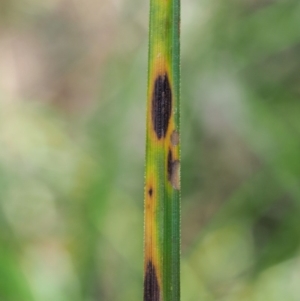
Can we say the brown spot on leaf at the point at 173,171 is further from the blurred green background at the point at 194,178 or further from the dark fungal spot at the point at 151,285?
the blurred green background at the point at 194,178

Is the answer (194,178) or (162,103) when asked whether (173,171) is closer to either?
(162,103)

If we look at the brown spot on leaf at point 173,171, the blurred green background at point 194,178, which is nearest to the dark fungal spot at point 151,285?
the brown spot on leaf at point 173,171

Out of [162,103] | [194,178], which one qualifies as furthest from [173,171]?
[194,178]

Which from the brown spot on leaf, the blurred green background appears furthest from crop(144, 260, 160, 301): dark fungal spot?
the blurred green background

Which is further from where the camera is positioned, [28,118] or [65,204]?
[28,118]

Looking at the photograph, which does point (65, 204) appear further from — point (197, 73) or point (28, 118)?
point (197, 73)

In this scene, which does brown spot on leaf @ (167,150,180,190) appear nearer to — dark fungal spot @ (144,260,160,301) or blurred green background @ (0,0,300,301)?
dark fungal spot @ (144,260,160,301)

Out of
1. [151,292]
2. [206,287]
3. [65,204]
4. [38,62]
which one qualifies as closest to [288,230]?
[206,287]
